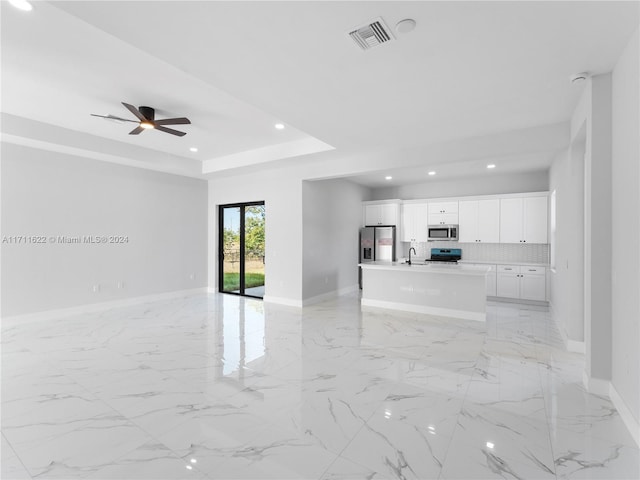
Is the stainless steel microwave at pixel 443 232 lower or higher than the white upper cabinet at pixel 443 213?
lower

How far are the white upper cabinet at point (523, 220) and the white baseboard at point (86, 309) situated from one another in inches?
279

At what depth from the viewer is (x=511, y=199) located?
6.57 meters

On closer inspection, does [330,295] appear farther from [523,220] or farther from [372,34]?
[372,34]

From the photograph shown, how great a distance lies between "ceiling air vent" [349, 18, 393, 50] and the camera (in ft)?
7.02

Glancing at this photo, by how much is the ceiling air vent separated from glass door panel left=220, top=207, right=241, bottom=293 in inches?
218

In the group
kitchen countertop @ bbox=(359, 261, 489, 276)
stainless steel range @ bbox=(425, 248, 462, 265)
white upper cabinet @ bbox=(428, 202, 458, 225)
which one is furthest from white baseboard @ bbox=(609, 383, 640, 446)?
white upper cabinet @ bbox=(428, 202, 458, 225)

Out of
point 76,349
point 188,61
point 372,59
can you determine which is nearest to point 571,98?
point 372,59

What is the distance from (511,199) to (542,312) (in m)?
2.34

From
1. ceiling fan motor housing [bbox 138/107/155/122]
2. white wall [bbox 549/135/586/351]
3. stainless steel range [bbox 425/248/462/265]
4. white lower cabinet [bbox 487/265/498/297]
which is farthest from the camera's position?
stainless steel range [bbox 425/248/462/265]

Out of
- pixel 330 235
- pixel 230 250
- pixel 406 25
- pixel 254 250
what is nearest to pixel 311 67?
pixel 406 25

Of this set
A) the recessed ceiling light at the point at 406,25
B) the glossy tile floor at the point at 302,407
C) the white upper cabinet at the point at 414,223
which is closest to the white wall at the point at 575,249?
the glossy tile floor at the point at 302,407

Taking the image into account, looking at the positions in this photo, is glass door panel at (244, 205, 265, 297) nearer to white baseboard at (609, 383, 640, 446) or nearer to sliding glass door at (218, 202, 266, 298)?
sliding glass door at (218, 202, 266, 298)

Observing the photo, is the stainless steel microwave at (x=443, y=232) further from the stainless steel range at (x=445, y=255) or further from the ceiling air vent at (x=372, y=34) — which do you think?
the ceiling air vent at (x=372, y=34)

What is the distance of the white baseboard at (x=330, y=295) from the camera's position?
6310mm
